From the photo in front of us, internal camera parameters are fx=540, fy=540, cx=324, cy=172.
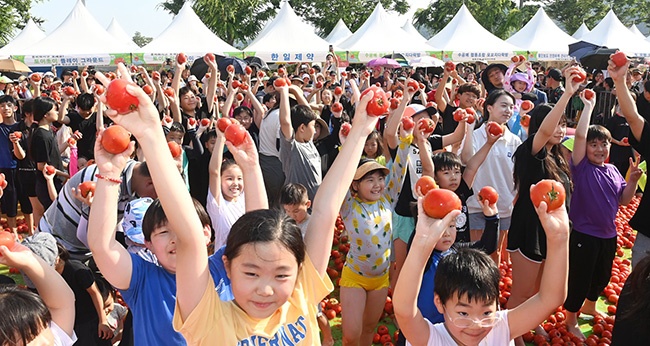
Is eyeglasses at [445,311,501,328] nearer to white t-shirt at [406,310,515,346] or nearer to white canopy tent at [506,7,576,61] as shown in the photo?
white t-shirt at [406,310,515,346]

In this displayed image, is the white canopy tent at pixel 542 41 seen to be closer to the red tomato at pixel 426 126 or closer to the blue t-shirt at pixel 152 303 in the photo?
the red tomato at pixel 426 126

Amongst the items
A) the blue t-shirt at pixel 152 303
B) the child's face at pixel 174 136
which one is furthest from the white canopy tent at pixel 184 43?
the blue t-shirt at pixel 152 303

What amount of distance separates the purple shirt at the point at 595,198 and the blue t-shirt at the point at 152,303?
3.30m

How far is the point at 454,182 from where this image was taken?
4.10m

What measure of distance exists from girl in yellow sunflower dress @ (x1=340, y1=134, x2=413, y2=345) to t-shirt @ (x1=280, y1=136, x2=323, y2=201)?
3.77 ft

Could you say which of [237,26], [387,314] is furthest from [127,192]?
[237,26]

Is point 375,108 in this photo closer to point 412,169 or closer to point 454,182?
point 454,182

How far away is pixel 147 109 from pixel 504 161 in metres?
4.15

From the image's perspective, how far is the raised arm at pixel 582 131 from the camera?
13.3ft

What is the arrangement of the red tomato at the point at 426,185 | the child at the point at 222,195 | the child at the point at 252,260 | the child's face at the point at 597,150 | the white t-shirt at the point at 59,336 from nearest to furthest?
the child at the point at 252,260, the white t-shirt at the point at 59,336, the red tomato at the point at 426,185, the child at the point at 222,195, the child's face at the point at 597,150

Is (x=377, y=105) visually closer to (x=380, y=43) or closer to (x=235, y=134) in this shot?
(x=235, y=134)

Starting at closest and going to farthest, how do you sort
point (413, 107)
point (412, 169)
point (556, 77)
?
point (412, 169) → point (413, 107) → point (556, 77)

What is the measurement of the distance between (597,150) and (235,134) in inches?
137

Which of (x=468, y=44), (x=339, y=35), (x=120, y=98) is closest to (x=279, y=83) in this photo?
(x=120, y=98)
